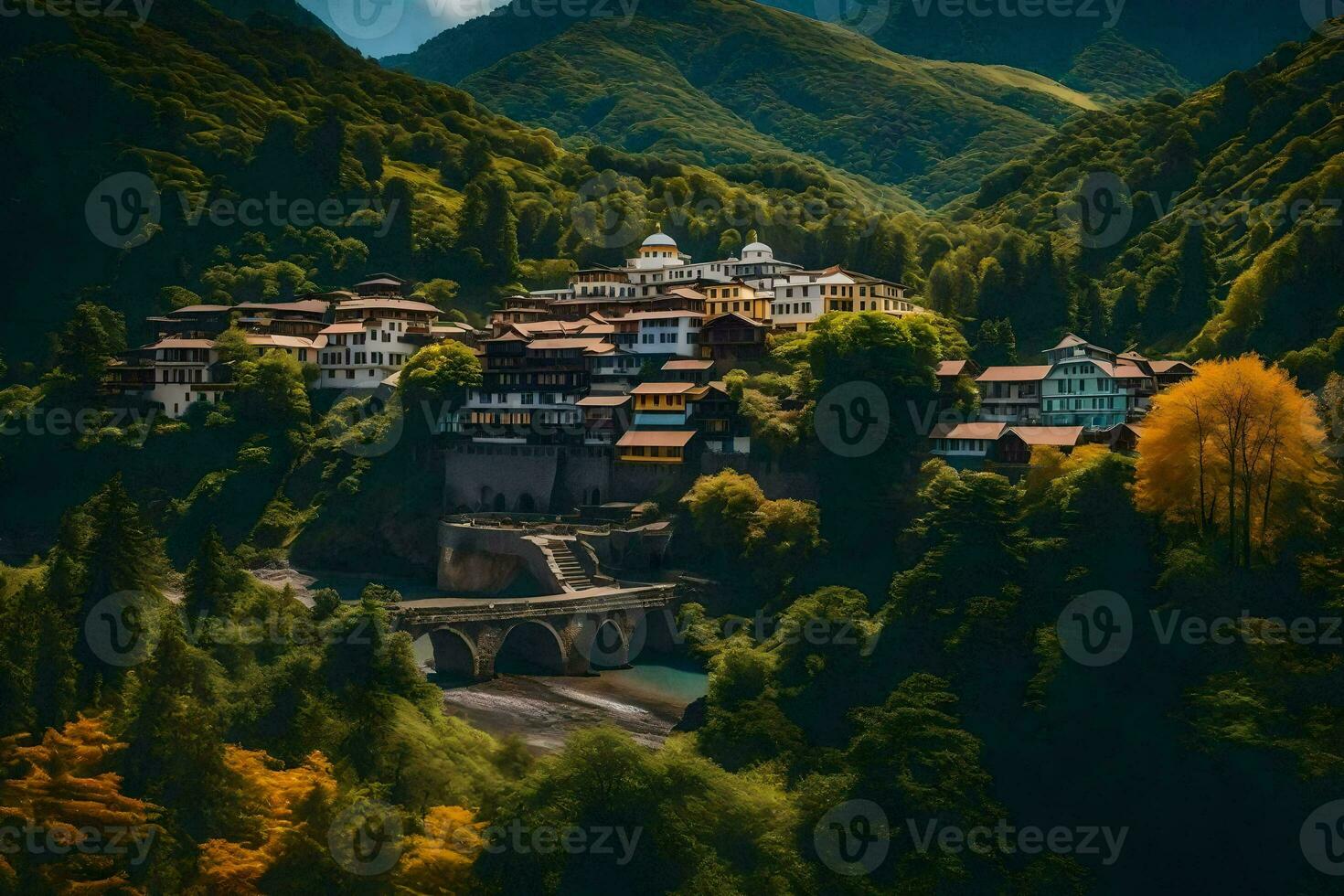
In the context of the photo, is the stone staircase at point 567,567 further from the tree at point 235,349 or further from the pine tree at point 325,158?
the pine tree at point 325,158

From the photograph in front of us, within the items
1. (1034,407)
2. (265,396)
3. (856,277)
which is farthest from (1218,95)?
(265,396)

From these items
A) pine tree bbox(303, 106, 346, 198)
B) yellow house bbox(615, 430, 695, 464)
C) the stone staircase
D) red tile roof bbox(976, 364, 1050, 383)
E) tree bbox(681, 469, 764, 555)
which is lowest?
the stone staircase

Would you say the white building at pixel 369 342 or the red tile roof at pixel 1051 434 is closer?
the red tile roof at pixel 1051 434

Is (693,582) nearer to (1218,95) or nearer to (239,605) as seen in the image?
(239,605)

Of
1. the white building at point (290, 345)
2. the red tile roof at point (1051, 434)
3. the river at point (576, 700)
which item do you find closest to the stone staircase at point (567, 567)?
the river at point (576, 700)

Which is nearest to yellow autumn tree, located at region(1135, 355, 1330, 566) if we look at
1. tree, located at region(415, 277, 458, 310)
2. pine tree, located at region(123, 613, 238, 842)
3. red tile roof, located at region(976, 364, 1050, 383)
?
red tile roof, located at region(976, 364, 1050, 383)

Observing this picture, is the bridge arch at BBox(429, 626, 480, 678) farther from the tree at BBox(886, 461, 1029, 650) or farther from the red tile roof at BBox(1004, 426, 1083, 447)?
the red tile roof at BBox(1004, 426, 1083, 447)
